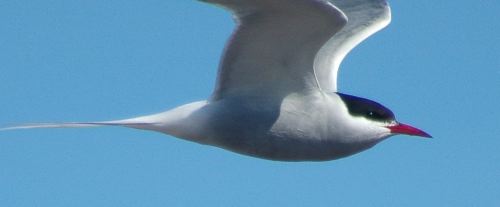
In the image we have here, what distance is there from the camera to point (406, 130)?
798 cm

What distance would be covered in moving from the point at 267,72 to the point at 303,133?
43cm

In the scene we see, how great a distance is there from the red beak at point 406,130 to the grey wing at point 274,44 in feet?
2.35

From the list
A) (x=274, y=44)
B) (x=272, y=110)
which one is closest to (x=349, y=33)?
(x=272, y=110)

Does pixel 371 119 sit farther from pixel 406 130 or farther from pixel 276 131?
pixel 276 131

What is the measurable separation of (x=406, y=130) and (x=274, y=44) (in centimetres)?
127

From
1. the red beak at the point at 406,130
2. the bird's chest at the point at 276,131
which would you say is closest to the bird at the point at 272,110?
the bird's chest at the point at 276,131

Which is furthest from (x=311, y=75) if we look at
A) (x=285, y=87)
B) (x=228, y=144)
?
(x=228, y=144)

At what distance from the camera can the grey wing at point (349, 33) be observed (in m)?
8.56

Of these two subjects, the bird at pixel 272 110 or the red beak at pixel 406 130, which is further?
the red beak at pixel 406 130

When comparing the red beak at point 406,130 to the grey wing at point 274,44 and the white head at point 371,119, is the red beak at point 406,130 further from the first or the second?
the grey wing at point 274,44

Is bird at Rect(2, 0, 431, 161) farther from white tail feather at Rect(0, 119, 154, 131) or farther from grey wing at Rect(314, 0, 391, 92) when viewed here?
grey wing at Rect(314, 0, 391, 92)

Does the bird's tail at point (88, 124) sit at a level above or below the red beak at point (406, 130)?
above

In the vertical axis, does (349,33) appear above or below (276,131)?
above

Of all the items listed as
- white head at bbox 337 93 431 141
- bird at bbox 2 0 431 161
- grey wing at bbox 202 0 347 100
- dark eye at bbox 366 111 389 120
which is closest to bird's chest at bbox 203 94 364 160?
bird at bbox 2 0 431 161
